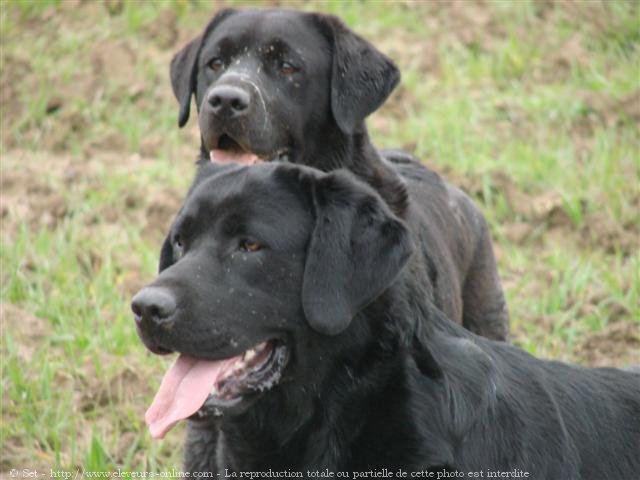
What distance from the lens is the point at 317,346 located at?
400 cm

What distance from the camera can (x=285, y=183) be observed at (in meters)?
4.08

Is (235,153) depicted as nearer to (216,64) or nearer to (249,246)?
(216,64)

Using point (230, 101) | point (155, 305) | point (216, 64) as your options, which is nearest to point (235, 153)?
point (230, 101)

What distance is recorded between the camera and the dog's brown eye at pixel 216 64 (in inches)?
247

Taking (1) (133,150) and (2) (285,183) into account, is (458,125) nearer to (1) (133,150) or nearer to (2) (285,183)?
(1) (133,150)

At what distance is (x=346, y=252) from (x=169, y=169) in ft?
17.7

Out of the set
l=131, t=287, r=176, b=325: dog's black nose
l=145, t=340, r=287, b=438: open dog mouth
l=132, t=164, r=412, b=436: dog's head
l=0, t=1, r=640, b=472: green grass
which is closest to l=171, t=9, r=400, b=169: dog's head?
l=0, t=1, r=640, b=472: green grass

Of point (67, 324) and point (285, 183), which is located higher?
point (285, 183)

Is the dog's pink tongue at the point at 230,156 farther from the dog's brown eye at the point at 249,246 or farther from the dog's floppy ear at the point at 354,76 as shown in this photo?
the dog's brown eye at the point at 249,246

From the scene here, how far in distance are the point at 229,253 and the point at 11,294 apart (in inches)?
130

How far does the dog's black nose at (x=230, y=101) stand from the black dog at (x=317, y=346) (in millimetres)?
1647

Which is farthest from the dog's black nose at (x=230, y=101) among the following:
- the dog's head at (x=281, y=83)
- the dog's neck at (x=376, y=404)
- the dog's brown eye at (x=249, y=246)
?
the dog's neck at (x=376, y=404)

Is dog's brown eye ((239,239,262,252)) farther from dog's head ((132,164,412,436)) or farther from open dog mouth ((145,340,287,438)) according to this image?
open dog mouth ((145,340,287,438))

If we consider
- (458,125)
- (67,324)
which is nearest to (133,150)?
(458,125)
